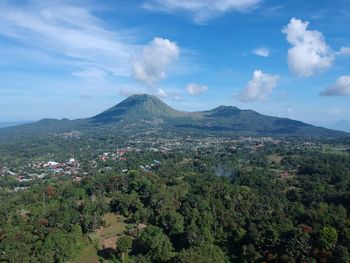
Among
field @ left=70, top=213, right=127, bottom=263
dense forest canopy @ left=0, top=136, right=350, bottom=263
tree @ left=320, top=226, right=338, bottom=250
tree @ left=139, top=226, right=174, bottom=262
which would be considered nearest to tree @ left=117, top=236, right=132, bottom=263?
dense forest canopy @ left=0, top=136, right=350, bottom=263

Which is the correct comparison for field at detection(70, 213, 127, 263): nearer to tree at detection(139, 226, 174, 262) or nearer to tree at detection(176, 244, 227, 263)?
tree at detection(139, 226, 174, 262)

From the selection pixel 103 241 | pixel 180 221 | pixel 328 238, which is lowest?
pixel 103 241

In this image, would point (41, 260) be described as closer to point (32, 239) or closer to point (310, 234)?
point (32, 239)

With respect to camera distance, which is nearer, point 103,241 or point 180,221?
point 103,241

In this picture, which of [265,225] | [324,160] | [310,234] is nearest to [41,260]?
[265,225]

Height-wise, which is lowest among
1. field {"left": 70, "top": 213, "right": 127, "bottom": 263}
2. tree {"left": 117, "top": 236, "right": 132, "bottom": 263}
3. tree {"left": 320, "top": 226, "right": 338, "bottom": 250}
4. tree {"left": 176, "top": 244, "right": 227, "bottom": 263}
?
field {"left": 70, "top": 213, "right": 127, "bottom": 263}

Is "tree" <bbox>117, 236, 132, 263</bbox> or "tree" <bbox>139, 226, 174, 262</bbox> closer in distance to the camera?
"tree" <bbox>139, 226, 174, 262</bbox>

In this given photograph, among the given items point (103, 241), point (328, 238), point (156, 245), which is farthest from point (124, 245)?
point (328, 238)

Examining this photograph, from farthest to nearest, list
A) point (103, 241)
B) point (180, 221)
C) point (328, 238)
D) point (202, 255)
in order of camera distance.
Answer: point (180, 221) < point (103, 241) < point (328, 238) < point (202, 255)

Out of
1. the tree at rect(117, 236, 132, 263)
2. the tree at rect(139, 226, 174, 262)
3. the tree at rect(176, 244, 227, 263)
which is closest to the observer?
the tree at rect(176, 244, 227, 263)

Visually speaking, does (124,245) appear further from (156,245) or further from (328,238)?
(328,238)

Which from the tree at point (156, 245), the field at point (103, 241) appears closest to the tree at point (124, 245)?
the tree at point (156, 245)
